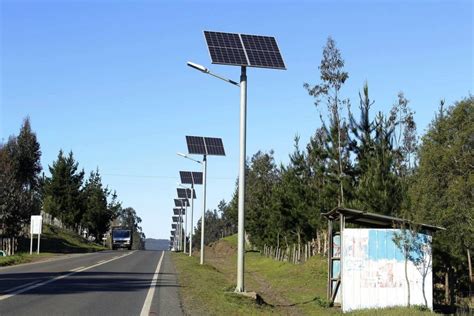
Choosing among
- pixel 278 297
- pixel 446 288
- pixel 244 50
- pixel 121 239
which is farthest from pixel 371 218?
pixel 121 239

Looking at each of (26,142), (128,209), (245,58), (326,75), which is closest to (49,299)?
(245,58)

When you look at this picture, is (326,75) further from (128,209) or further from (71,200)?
(128,209)

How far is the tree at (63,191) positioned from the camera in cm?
8506

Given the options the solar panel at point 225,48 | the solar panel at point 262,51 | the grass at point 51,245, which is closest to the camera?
the solar panel at point 225,48

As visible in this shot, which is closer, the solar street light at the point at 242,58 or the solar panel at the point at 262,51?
the solar street light at the point at 242,58

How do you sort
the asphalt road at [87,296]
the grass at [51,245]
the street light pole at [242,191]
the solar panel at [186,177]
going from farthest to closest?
the solar panel at [186,177] < the grass at [51,245] < the street light pole at [242,191] < the asphalt road at [87,296]

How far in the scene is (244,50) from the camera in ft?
65.0

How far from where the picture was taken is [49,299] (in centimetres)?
1484

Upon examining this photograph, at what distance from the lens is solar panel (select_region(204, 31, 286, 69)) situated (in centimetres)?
1912

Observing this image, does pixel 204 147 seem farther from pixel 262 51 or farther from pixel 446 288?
pixel 446 288

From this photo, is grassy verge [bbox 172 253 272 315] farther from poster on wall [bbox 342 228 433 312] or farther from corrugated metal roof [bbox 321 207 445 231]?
corrugated metal roof [bbox 321 207 445 231]

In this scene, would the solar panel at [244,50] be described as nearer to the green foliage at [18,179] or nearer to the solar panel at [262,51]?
the solar panel at [262,51]

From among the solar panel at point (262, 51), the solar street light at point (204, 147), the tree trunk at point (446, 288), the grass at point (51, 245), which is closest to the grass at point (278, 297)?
the tree trunk at point (446, 288)

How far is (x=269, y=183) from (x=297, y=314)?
164 ft
